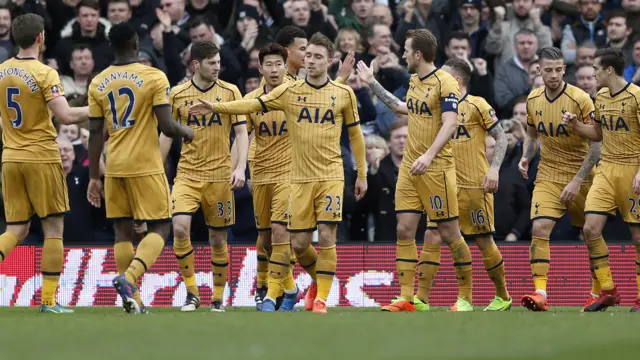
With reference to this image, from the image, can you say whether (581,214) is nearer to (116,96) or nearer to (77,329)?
(116,96)

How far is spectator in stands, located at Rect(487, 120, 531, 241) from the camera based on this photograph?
1633cm

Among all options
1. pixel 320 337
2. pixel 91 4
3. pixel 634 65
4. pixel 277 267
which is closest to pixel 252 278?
pixel 277 267

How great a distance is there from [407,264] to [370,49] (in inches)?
230

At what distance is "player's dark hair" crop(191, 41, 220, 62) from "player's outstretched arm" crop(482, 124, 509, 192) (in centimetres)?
330

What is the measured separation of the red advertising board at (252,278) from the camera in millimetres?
15922

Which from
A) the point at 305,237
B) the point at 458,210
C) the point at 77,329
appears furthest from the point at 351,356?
the point at 458,210

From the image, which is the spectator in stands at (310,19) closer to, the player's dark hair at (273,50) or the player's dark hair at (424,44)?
the player's dark hair at (273,50)

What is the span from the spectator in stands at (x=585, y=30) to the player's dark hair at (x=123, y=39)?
330 inches

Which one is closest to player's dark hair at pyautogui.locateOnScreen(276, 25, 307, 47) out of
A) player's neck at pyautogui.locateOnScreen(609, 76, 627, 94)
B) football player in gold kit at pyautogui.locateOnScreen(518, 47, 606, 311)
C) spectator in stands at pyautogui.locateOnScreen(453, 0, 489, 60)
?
football player in gold kit at pyautogui.locateOnScreen(518, 47, 606, 311)

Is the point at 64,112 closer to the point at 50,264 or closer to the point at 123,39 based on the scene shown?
the point at 123,39

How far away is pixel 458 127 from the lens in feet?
45.7

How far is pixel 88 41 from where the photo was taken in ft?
58.7

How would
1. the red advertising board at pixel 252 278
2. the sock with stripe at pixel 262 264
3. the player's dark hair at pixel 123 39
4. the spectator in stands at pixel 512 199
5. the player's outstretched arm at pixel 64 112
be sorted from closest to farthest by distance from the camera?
the player's dark hair at pixel 123 39 → the player's outstretched arm at pixel 64 112 → the sock with stripe at pixel 262 264 → the red advertising board at pixel 252 278 → the spectator in stands at pixel 512 199

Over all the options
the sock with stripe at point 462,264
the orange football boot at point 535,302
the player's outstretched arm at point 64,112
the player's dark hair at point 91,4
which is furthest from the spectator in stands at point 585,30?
the player's outstretched arm at point 64,112
